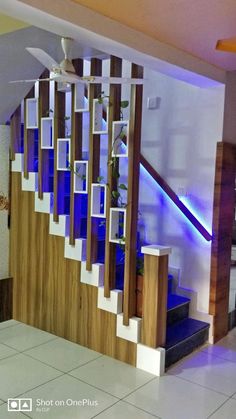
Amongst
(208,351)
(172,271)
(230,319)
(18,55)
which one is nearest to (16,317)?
(172,271)

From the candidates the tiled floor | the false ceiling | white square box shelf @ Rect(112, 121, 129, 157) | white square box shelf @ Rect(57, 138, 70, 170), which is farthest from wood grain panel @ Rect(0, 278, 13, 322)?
the false ceiling

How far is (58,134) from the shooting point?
3.63 m

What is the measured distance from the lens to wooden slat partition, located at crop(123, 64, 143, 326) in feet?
10.2

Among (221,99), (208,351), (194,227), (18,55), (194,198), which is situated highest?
(18,55)

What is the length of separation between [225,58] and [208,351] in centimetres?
257

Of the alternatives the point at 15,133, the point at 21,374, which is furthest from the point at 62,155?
the point at 21,374

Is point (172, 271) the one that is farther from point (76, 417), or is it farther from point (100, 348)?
point (76, 417)

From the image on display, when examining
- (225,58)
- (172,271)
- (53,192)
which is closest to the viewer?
(225,58)

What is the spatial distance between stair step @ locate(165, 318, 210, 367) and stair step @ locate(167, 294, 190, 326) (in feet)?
0.15

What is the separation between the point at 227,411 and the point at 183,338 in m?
0.86

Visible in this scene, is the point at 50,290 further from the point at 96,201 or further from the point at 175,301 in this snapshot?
the point at 175,301

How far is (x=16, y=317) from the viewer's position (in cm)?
417

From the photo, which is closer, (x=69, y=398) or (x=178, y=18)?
(x=178, y=18)

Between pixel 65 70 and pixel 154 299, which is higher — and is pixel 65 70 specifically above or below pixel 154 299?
above
